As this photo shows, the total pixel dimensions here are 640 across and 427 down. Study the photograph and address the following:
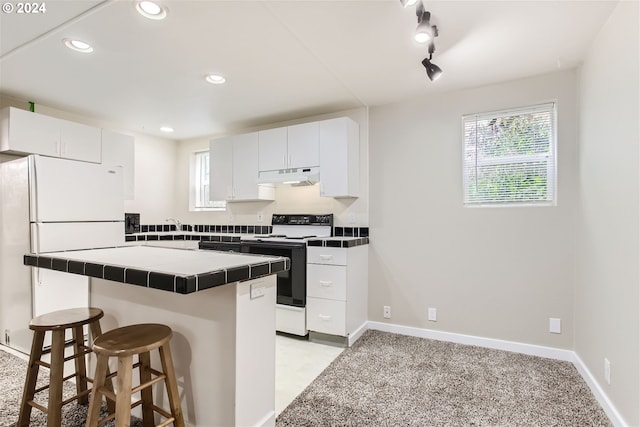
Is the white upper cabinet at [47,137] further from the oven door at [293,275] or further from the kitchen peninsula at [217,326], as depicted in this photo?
the oven door at [293,275]

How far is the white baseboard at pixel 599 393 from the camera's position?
179cm

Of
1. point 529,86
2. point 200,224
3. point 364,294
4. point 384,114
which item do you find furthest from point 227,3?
point 200,224

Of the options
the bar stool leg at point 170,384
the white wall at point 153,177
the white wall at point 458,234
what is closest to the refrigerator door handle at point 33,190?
the white wall at point 153,177

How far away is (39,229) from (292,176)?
223 centimetres

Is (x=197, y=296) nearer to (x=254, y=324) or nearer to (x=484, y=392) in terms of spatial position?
(x=254, y=324)

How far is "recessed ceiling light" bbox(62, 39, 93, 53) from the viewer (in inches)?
86.7

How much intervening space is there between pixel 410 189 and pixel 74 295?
10.7 ft

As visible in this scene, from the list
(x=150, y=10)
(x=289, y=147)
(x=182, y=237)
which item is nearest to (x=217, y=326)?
(x=150, y=10)

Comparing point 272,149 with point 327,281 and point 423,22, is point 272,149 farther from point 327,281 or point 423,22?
point 423,22

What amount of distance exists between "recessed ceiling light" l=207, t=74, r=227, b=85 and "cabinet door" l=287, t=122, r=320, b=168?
3.04ft

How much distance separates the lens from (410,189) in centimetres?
328

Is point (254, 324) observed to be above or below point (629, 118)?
below

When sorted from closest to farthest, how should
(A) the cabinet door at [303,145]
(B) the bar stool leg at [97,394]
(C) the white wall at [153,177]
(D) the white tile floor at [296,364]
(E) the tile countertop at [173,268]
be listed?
(E) the tile countertop at [173,268], (B) the bar stool leg at [97,394], (D) the white tile floor at [296,364], (A) the cabinet door at [303,145], (C) the white wall at [153,177]

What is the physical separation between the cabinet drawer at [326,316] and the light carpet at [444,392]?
8.9 inches
